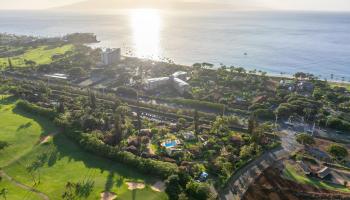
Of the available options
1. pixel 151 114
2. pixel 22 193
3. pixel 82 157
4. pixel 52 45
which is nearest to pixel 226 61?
pixel 151 114

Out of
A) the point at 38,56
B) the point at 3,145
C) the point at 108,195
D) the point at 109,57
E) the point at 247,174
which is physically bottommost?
the point at 38,56

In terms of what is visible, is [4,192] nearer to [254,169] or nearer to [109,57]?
[254,169]

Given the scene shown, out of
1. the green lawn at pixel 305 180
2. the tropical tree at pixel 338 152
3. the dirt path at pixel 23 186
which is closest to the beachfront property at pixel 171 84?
the green lawn at pixel 305 180

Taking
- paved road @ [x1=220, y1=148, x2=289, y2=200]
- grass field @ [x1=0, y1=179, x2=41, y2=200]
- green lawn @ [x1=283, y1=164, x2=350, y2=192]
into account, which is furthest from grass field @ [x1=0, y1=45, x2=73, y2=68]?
green lawn @ [x1=283, y1=164, x2=350, y2=192]

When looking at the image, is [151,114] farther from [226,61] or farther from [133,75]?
[226,61]

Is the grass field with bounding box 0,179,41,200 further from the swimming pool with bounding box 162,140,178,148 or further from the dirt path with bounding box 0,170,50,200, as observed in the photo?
the swimming pool with bounding box 162,140,178,148

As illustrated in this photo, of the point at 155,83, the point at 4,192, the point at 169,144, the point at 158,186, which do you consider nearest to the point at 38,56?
the point at 155,83

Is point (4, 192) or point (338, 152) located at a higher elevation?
point (338, 152)
